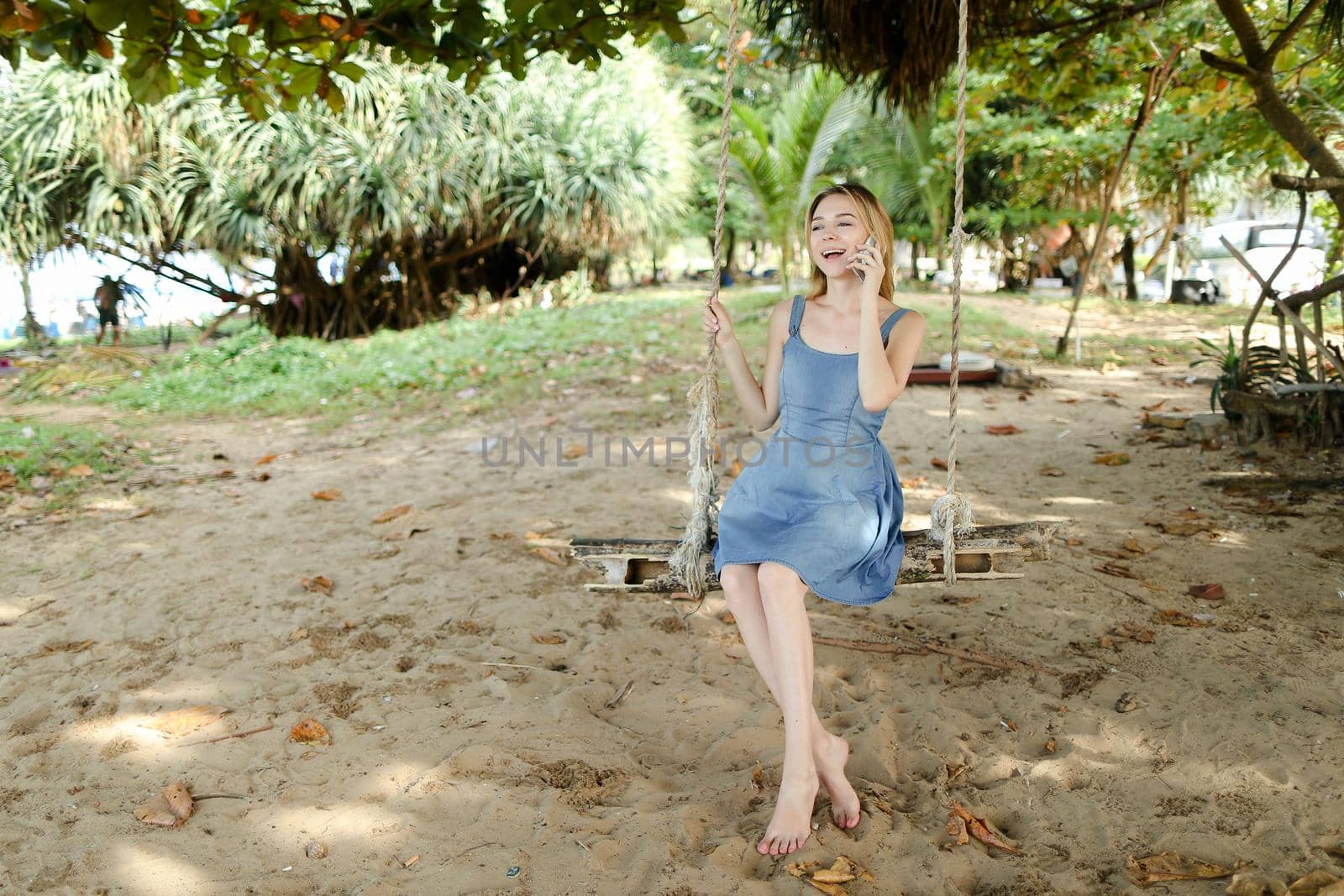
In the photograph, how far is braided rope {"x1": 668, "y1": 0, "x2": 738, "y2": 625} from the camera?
207 centimetres

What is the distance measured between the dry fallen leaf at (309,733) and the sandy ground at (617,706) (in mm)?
25

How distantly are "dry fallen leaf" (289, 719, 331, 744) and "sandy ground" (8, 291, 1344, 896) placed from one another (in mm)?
25

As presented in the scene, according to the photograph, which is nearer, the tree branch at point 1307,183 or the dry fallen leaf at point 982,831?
the dry fallen leaf at point 982,831

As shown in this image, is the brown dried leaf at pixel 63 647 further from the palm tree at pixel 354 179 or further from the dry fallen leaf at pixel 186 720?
the palm tree at pixel 354 179

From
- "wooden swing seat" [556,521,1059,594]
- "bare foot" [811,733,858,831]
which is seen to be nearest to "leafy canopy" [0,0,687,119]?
"wooden swing seat" [556,521,1059,594]

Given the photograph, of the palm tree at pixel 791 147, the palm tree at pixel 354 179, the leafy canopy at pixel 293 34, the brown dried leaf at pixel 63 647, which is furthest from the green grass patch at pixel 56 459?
the palm tree at pixel 791 147

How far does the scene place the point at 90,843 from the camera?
182cm

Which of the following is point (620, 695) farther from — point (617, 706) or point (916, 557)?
point (916, 557)

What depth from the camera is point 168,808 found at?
6.39ft

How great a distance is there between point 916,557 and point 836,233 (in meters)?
0.79

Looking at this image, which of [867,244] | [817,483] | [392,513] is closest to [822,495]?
[817,483]

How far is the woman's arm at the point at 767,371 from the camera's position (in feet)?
7.51

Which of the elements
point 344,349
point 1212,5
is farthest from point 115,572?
point 1212,5

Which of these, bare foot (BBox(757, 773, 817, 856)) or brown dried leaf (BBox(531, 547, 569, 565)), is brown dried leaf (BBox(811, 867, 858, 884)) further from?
brown dried leaf (BBox(531, 547, 569, 565))
